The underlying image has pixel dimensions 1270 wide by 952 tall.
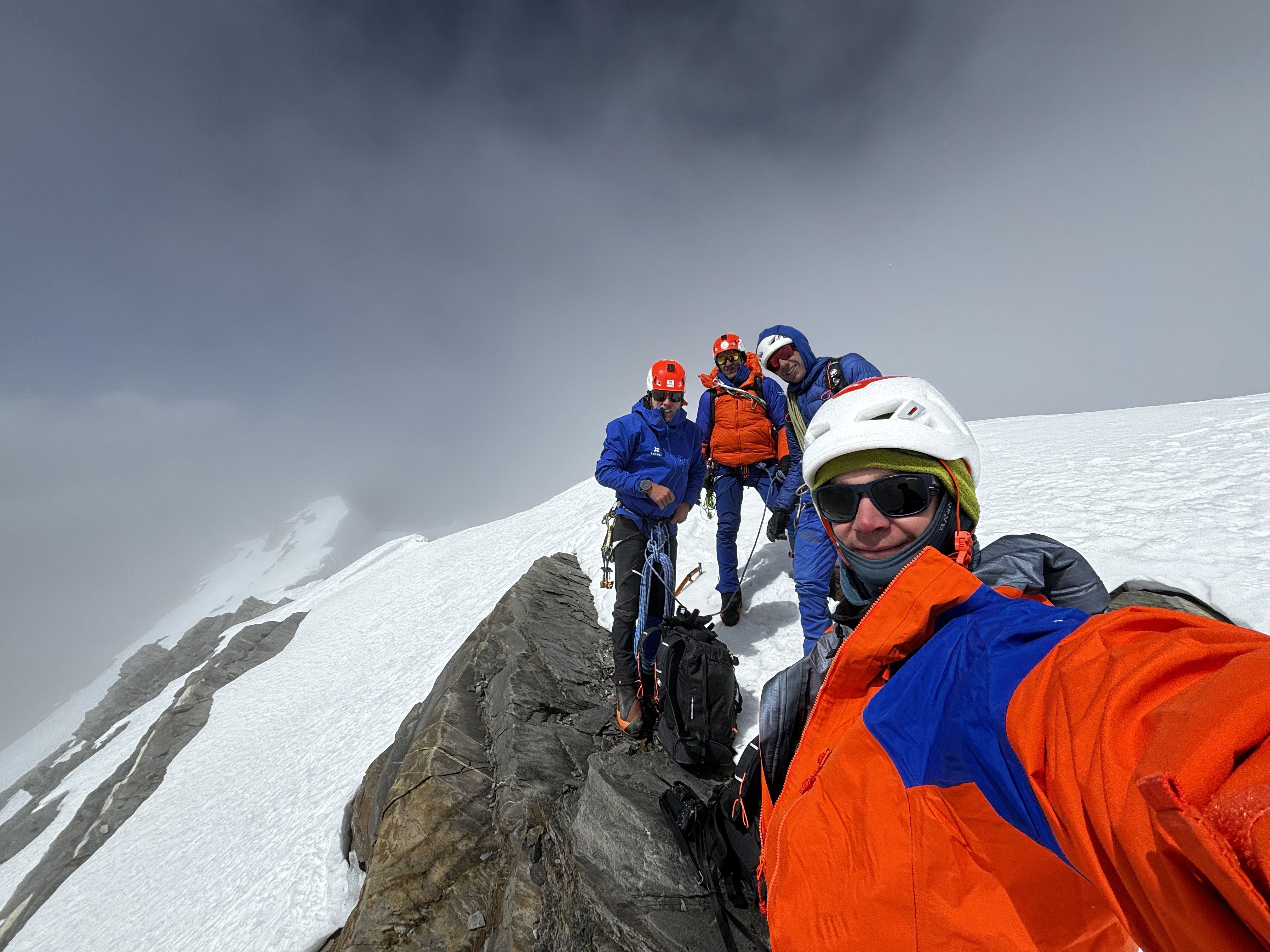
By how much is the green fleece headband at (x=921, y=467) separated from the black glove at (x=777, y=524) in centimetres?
340

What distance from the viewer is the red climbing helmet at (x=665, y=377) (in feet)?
15.9

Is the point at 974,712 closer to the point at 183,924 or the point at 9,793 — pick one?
the point at 183,924

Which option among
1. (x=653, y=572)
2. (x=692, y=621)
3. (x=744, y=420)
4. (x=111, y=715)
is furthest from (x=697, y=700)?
(x=111, y=715)

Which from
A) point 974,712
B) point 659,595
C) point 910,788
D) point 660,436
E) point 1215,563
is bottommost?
point 1215,563

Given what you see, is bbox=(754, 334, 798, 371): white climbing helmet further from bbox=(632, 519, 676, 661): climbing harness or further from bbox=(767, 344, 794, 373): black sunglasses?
bbox=(632, 519, 676, 661): climbing harness

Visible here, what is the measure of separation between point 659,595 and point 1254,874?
4.39m

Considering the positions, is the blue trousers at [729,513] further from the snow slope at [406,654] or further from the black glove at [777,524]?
the snow slope at [406,654]

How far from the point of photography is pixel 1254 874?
46 cm

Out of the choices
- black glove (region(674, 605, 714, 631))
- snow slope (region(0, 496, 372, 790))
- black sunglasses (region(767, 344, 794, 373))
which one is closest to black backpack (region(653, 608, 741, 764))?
black glove (region(674, 605, 714, 631))

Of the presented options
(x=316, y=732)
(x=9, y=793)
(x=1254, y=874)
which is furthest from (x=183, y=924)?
(x=9, y=793)

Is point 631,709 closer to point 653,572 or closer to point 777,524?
point 653,572

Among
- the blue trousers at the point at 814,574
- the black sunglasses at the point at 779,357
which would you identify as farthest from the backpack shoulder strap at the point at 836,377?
the blue trousers at the point at 814,574

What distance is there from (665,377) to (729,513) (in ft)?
7.14

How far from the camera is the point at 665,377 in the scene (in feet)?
16.0
